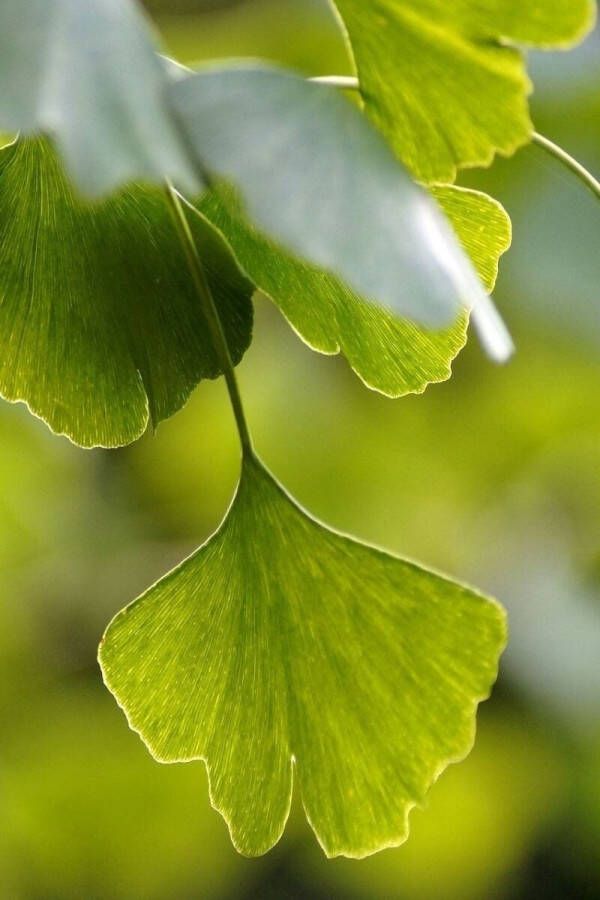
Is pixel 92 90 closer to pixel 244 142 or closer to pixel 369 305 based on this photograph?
pixel 244 142

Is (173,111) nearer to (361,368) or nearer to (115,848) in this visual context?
(361,368)

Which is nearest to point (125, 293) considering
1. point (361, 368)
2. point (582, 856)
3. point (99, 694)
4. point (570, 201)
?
point (361, 368)

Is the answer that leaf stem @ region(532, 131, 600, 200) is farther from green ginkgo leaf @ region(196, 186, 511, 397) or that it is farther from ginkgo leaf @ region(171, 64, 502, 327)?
ginkgo leaf @ region(171, 64, 502, 327)

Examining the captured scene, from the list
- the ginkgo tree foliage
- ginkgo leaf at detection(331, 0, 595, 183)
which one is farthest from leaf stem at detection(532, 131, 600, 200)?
ginkgo leaf at detection(331, 0, 595, 183)

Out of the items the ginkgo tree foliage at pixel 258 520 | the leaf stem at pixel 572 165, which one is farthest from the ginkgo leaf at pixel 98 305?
the leaf stem at pixel 572 165

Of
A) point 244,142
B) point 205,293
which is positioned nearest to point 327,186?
point 244,142
